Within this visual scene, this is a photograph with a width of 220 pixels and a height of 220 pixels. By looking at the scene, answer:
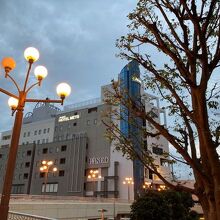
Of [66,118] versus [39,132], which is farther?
[39,132]

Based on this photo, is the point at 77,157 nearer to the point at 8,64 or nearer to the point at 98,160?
the point at 98,160

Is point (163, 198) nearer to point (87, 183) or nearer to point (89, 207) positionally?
point (89, 207)

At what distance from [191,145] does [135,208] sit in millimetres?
13798

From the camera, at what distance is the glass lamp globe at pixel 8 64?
838cm

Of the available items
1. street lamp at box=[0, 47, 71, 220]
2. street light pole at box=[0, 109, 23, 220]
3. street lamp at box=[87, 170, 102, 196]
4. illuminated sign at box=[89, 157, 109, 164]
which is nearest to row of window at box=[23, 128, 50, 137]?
illuminated sign at box=[89, 157, 109, 164]

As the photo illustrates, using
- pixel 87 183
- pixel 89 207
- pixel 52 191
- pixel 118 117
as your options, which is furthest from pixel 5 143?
pixel 118 117

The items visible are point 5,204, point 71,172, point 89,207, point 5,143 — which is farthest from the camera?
point 5,143

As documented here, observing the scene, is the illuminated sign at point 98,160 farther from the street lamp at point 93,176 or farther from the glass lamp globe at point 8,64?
the glass lamp globe at point 8,64

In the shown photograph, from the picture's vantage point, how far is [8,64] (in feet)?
27.6

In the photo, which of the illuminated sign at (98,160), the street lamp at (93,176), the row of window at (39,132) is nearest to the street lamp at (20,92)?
the street lamp at (93,176)

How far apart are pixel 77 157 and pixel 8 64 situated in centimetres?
5498

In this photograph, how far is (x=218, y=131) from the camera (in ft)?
24.0

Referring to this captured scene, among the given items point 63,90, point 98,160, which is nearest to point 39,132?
point 98,160

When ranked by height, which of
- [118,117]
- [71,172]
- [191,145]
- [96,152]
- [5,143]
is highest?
[5,143]
